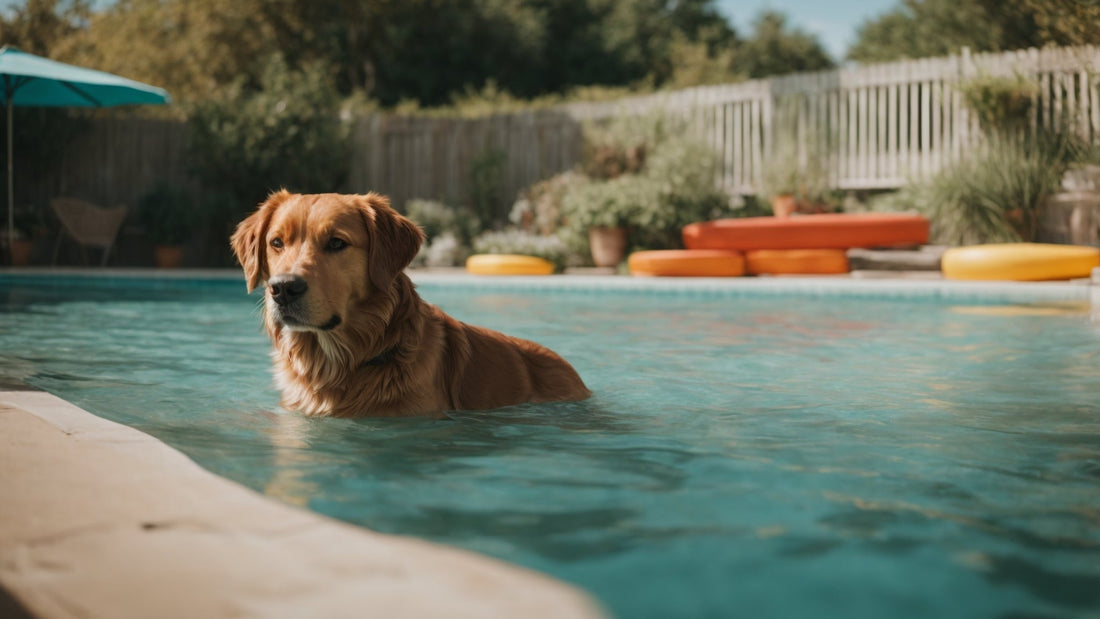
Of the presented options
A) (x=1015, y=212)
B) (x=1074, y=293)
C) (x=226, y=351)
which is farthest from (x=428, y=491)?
(x=1015, y=212)

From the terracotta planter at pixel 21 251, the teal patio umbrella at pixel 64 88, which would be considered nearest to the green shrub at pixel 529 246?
the teal patio umbrella at pixel 64 88

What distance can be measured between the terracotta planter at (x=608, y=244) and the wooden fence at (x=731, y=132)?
8.19ft

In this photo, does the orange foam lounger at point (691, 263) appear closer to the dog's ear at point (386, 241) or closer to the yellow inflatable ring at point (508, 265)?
the yellow inflatable ring at point (508, 265)

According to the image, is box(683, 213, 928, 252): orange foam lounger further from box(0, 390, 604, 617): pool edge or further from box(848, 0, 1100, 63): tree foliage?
box(0, 390, 604, 617): pool edge

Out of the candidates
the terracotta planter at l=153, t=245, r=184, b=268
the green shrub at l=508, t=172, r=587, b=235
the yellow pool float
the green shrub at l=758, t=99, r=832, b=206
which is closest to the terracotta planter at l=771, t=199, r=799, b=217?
the green shrub at l=758, t=99, r=832, b=206

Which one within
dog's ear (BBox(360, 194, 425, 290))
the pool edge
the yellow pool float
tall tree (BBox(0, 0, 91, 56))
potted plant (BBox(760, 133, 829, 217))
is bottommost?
the pool edge

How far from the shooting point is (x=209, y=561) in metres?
1.90

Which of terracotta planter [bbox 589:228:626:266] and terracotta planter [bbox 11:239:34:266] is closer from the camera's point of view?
terracotta planter [bbox 589:228:626:266]

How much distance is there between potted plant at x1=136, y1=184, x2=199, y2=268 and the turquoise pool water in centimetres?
869

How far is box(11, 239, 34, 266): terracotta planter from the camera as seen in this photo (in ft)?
48.0

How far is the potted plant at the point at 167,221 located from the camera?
15.5 meters

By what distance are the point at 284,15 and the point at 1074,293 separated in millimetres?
20417

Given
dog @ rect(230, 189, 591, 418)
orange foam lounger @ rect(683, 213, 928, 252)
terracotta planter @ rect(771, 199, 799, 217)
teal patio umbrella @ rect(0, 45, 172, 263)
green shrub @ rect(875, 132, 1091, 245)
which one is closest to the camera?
dog @ rect(230, 189, 591, 418)

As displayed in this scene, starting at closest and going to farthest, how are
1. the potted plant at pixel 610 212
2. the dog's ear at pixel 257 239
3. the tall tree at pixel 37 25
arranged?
the dog's ear at pixel 257 239
the potted plant at pixel 610 212
the tall tree at pixel 37 25
